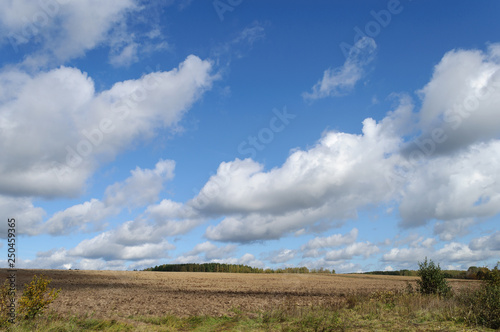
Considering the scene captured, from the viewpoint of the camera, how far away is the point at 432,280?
93.6 ft

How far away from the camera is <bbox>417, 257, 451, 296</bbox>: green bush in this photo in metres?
28.1

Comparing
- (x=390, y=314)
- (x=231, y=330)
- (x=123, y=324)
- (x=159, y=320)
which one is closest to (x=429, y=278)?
(x=390, y=314)

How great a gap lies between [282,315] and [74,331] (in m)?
10.8

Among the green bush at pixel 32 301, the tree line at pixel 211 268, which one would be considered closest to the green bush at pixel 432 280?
the green bush at pixel 32 301

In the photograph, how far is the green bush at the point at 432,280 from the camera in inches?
1107

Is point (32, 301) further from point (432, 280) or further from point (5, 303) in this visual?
point (432, 280)

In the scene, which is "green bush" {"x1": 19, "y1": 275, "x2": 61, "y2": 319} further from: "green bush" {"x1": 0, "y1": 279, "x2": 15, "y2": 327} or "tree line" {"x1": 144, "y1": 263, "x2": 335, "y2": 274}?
"tree line" {"x1": 144, "y1": 263, "x2": 335, "y2": 274}

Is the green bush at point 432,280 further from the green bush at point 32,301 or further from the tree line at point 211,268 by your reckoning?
the tree line at point 211,268

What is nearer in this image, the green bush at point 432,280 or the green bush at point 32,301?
the green bush at point 32,301

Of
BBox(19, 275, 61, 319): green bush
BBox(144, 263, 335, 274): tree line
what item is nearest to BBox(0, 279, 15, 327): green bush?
BBox(19, 275, 61, 319): green bush

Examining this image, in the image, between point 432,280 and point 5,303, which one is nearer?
point 5,303

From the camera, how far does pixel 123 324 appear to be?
17812mm

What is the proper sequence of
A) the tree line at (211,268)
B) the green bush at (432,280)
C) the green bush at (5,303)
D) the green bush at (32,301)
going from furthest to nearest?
the tree line at (211,268), the green bush at (432,280), the green bush at (32,301), the green bush at (5,303)

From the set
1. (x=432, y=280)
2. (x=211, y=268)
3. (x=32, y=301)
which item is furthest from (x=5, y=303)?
(x=211, y=268)
